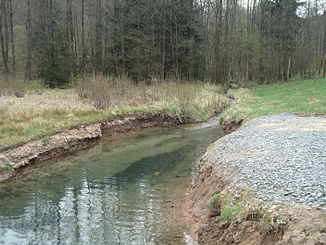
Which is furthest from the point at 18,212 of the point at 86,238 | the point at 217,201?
the point at 217,201

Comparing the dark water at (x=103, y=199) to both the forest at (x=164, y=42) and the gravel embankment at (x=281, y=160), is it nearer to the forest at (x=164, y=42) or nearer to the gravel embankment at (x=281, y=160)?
the gravel embankment at (x=281, y=160)

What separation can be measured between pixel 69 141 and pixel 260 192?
8982 millimetres

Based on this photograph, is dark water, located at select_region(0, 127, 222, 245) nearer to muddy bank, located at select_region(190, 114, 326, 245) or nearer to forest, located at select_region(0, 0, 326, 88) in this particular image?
muddy bank, located at select_region(190, 114, 326, 245)

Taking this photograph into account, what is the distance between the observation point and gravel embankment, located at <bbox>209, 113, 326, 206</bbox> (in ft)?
16.6

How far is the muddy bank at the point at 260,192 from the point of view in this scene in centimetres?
425

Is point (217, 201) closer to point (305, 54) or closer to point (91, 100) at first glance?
point (91, 100)

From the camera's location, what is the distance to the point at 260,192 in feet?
17.3

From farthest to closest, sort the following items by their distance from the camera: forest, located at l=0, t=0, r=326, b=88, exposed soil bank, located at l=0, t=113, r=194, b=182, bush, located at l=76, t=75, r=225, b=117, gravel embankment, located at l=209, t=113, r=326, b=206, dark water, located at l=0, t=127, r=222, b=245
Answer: forest, located at l=0, t=0, r=326, b=88
bush, located at l=76, t=75, r=225, b=117
exposed soil bank, located at l=0, t=113, r=194, b=182
dark water, located at l=0, t=127, r=222, b=245
gravel embankment, located at l=209, t=113, r=326, b=206

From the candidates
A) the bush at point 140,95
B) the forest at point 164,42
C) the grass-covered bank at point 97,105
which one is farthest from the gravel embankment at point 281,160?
the forest at point 164,42

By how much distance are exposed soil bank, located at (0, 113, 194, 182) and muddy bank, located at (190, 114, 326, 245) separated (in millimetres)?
5637

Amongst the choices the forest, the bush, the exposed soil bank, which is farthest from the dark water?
the forest

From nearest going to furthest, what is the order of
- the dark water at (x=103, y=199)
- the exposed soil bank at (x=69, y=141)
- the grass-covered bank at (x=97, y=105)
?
the dark water at (x=103, y=199) → the exposed soil bank at (x=69, y=141) → the grass-covered bank at (x=97, y=105)

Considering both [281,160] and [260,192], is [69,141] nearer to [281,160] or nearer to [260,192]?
[281,160]

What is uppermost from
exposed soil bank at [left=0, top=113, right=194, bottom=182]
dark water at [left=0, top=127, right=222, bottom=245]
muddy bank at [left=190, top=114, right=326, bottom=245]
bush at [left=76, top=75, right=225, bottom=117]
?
bush at [left=76, top=75, right=225, bottom=117]
